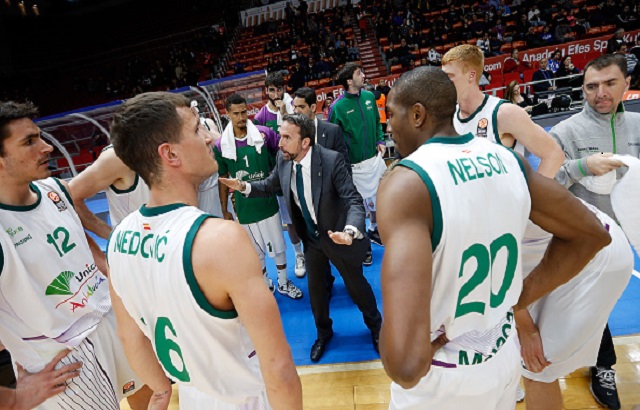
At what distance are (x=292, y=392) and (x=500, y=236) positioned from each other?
879 millimetres

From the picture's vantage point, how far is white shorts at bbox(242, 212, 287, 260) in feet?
15.0

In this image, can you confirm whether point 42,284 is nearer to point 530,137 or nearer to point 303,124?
point 303,124

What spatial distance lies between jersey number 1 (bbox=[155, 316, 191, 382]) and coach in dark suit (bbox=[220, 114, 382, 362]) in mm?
1928

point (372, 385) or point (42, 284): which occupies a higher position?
point (42, 284)

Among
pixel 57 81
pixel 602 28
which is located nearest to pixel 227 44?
pixel 57 81

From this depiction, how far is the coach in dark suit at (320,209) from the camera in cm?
348

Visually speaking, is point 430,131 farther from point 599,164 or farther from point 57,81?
point 57,81

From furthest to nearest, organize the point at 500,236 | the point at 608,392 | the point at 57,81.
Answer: the point at 57,81 < the point at 608,392 < the point at 500,236

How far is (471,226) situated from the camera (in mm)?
1363

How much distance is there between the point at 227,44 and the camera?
2042 centimetres

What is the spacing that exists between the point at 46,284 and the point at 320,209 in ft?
6.60

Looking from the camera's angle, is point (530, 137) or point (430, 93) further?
point (530, 137)

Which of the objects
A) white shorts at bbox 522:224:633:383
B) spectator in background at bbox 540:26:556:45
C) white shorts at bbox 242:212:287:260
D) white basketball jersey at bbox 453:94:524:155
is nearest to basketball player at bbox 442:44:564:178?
white basketball jersey at bbox 453:94:524:155

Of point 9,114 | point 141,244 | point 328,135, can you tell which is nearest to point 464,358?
point 141,244
